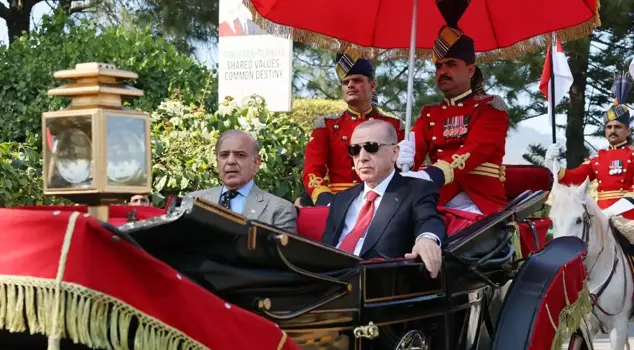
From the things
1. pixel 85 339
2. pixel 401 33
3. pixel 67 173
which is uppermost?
pixel 401 33

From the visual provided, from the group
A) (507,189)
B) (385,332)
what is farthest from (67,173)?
(507,189)

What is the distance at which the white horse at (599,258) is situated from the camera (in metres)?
6.84

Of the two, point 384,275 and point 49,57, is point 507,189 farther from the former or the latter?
point 49,57

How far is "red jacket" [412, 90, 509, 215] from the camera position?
4848 millimetres

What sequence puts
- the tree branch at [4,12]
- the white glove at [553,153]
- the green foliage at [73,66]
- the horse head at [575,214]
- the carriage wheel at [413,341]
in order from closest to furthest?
the carriage wheel at [413,341], the horse head at [575,214], the white glove at [553,153], the green foliage at [73,66], the tree branch at [4,12]

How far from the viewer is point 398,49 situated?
584cm

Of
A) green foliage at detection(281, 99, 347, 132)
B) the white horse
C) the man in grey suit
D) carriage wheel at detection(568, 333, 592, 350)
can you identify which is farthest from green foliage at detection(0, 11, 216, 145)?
carriage wheel at detection(568, 333, 592, 350)

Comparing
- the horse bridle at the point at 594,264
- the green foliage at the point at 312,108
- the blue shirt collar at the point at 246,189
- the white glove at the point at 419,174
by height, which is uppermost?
the green foliage at the point at 312,108

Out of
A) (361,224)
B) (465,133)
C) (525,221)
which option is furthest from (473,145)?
(361,224)

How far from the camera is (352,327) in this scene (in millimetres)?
3014

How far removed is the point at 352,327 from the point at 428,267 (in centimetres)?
45

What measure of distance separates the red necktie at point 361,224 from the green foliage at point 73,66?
18.3 ft

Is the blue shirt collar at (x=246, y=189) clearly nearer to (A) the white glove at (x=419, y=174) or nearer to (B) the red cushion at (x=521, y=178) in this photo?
(A) the white glove at (x=419, y=174)

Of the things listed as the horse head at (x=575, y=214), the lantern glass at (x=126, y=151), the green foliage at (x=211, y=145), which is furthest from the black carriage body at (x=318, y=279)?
the green foliage at (x=211, y=145)
